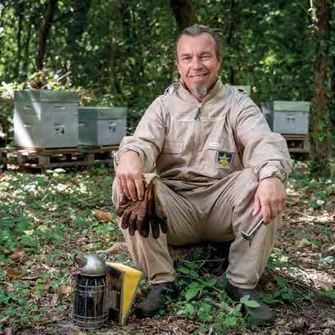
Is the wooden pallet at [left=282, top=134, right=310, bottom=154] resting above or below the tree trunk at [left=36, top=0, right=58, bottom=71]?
below

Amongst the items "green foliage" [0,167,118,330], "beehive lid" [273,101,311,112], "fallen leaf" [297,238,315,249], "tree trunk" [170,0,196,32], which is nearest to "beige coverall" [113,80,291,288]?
"green foliage" [0,167,118,330]

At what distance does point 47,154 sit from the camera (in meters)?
7.03

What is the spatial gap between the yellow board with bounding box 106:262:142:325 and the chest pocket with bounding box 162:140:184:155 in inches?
26.0

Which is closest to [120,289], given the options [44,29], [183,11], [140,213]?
[140,213]

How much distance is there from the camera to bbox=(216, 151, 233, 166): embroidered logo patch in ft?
9.73

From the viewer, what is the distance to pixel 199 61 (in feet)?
9.77

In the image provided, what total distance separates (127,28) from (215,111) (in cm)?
1024

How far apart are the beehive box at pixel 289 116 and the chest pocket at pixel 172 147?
5884mm

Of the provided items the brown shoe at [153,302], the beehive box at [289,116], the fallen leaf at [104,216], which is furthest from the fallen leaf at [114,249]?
the beehive box at [289,116]

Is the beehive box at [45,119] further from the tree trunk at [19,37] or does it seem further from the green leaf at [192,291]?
the tree trunk at [19,37]

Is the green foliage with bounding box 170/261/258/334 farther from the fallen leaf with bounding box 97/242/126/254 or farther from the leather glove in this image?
the fallen leaf with bounding box 97/242/126/254

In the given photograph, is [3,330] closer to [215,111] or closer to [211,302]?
[211,302]

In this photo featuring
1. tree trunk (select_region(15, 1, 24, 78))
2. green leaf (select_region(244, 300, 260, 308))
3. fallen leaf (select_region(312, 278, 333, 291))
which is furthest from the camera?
→ tree trunk (select_region(15, 1, 24, 78))

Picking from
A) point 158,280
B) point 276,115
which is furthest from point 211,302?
point 276,115
